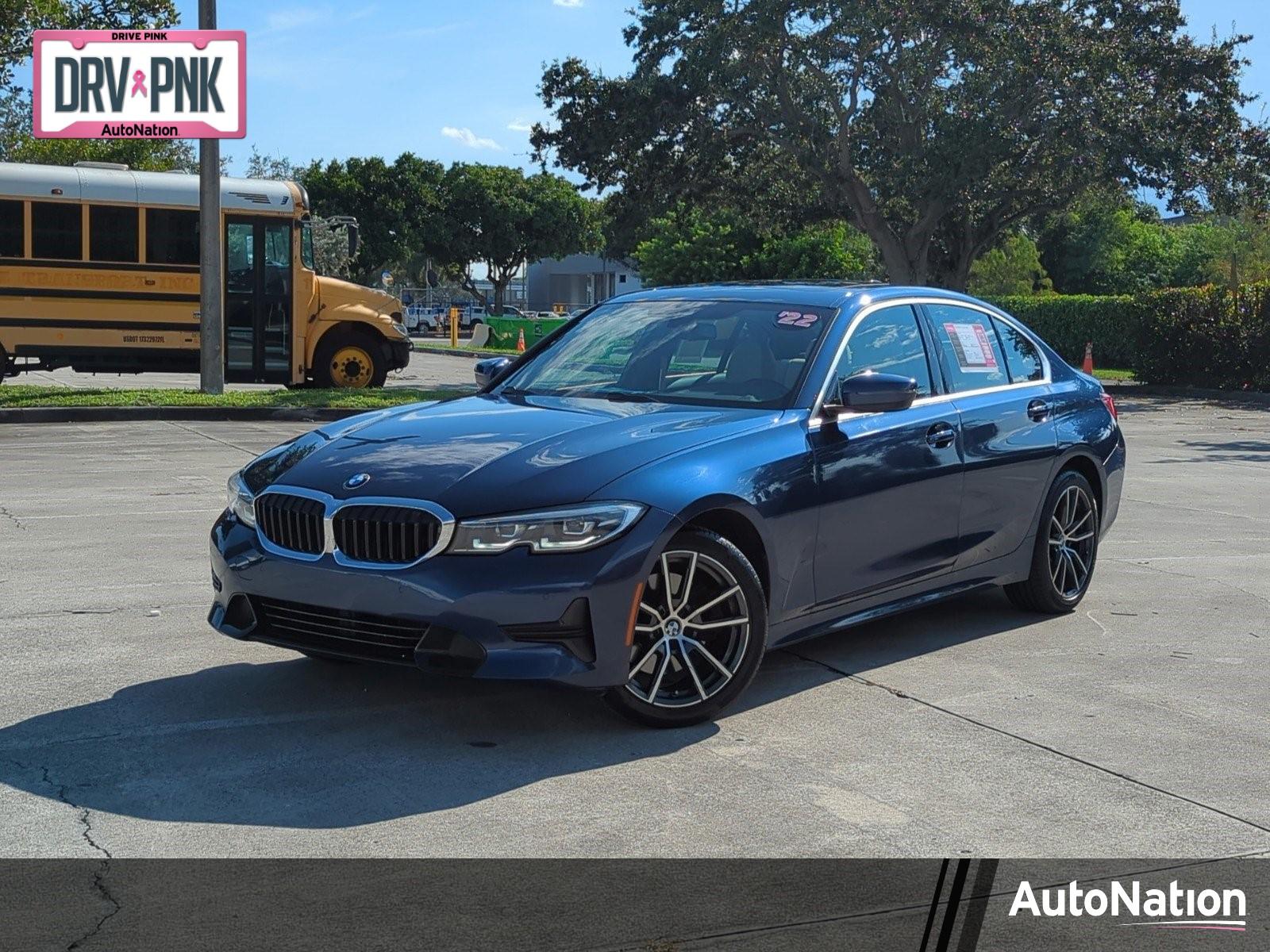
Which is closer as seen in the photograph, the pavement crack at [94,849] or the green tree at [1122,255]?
the pavement crack at [94,849]

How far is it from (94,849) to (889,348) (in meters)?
3.78

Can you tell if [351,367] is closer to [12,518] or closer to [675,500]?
[12,518]

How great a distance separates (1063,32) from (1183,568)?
23604mm

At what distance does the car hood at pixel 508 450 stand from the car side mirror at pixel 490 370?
85cm

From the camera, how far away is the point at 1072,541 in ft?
24.6

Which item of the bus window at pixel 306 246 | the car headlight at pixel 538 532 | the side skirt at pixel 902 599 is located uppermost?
the bus window at pixel 306 246

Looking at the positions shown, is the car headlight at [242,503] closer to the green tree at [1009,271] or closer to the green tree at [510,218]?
the green tree at [1009,271]

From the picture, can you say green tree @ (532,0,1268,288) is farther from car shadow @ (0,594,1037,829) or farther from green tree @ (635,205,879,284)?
car shadow @ (0,594,1037,829)

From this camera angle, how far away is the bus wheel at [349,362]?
22531mm

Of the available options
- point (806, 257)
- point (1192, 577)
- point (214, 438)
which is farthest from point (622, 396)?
point (806, 257)

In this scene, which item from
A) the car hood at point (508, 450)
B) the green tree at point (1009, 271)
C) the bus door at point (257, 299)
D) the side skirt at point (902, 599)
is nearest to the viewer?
the car hood at point (508, 450)

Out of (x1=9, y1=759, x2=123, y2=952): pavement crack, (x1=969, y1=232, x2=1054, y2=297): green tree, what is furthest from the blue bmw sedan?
(x1=969, y1=232, x2=1054, y2=297): green tree

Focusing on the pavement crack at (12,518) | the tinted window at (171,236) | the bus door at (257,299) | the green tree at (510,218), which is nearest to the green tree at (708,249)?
the bus door at (257,299)

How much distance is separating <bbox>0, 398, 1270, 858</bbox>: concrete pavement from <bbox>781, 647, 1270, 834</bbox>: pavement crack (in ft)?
0.04
